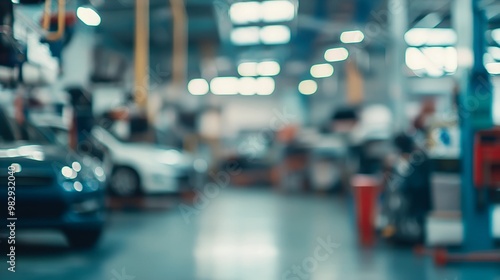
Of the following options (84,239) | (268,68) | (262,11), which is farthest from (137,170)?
(268,68)

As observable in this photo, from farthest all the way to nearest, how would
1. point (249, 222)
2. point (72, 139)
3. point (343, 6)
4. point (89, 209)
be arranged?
point (343, 6), point (249, 222), point (72, 139), point (89, 209)

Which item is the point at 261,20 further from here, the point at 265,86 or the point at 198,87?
the point at 198,87

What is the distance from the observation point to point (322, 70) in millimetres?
17047

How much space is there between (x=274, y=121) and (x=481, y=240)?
44.1ft

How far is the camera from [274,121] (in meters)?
17.7

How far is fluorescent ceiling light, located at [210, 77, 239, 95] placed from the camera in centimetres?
1888

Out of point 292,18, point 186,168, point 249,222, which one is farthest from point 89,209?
point 292,18

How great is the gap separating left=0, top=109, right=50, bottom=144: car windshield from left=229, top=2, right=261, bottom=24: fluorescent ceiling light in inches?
338

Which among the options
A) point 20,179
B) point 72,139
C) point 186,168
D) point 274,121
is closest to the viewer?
point 20,179

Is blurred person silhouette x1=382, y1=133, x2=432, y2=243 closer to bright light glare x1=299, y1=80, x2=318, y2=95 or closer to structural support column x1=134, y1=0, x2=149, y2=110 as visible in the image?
structural support column x1=134, y1=0, x2=149, y2=110

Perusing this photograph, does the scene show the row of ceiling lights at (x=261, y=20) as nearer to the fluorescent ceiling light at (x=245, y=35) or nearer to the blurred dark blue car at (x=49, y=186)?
the fluorescent ceiling light at (x=245, y=35)

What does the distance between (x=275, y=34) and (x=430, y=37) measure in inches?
212

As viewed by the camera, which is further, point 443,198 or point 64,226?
point 443,198

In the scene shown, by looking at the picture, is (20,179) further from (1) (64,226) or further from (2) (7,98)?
(2) (7,98)
